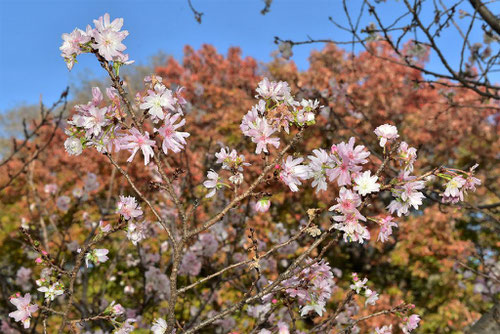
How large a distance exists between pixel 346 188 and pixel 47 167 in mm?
11453

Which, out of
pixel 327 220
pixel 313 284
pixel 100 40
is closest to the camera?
pixel 100 40

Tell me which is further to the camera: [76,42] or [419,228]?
[419,228]

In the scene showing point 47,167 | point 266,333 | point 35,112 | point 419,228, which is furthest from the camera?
point 35,112

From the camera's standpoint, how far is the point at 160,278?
4.02 m

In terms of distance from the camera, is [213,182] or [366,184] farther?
[213,182]

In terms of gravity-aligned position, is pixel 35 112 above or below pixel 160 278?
above

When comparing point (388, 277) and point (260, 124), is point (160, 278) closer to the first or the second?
point (260, 124)

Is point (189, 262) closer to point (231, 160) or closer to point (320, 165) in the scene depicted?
point (231, 160)

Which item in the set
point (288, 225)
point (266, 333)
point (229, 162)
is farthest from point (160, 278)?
point (288, 225)

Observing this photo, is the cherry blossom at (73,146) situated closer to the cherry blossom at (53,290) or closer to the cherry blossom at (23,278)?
the cherry blossom at (53,290)

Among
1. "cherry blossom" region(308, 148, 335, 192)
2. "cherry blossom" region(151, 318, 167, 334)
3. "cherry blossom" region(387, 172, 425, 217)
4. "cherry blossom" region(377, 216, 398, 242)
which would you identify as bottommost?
"cherry blossom" region(151, 318, 167, 334)

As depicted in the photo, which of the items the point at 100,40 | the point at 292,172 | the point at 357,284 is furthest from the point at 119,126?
the point at 357,284

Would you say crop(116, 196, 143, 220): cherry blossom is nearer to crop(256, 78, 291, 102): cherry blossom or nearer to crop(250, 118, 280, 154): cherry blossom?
crop(250, 118, 280, 154): cherry blossom

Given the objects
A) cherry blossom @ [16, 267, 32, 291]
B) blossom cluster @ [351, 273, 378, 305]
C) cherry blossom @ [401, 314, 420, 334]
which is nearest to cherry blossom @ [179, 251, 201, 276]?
cherry blossom @ [16, 267, 32, 291]
